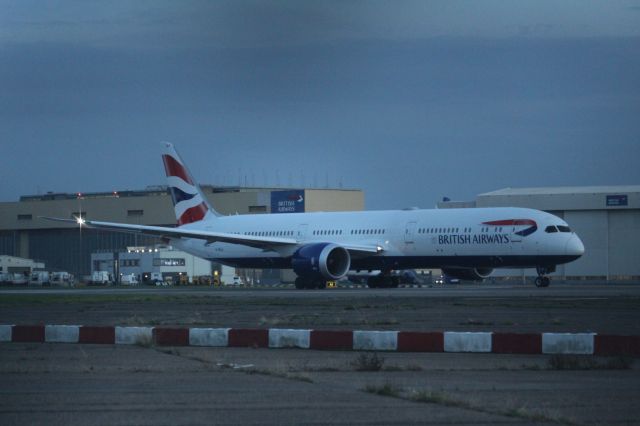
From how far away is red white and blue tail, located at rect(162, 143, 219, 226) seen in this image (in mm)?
69625

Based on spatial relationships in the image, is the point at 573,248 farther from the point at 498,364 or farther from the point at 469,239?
the point at 498,364

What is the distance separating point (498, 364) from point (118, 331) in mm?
7987

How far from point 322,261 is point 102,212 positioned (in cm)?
6139

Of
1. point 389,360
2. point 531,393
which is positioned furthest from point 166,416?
point 389,360

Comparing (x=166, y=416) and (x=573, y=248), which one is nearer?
(x=166, y=416)

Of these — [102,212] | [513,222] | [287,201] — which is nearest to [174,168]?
[513,222]

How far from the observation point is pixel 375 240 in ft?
Answer: 197

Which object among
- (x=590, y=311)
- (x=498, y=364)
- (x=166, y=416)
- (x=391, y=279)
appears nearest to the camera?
(x=166, y=416)

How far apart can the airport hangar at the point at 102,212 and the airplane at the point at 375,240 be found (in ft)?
127

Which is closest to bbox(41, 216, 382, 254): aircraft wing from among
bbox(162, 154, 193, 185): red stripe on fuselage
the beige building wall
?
bbox(162, 154, 193, 185): red stripe on fuselage

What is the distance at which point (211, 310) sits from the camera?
34375 mm

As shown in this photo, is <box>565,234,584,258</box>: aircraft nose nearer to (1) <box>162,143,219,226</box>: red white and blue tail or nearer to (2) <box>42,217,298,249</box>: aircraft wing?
(2) <box>42,217,298,249</box>: aircraft wing

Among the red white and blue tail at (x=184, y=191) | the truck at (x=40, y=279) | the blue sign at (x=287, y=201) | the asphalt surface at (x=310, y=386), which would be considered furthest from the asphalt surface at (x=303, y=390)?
the blue sign at (x=287, y=201)

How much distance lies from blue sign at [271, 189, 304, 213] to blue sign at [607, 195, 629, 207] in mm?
31464
